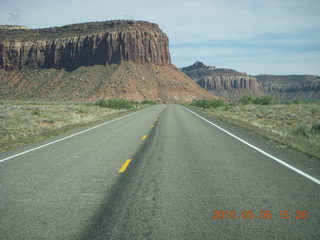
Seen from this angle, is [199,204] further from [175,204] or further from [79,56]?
[79,56]

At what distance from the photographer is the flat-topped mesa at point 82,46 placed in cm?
12119

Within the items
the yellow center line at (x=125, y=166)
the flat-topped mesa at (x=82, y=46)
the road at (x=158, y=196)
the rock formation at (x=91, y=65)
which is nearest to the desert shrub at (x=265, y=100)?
the rock formation at (x=91, y=65)

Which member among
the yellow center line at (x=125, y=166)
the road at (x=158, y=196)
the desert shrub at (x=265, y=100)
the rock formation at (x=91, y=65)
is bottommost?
the yellow center line at (x=125, y=166)

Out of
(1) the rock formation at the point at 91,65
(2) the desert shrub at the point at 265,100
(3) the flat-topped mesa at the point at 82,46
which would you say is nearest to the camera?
(2) the desert shrub at the point at 265,100

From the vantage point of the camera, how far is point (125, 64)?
390ft

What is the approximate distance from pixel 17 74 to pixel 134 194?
130 meters

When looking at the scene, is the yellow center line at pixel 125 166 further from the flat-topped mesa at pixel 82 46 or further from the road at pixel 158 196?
the flat-topped mesa at pixel 82 46

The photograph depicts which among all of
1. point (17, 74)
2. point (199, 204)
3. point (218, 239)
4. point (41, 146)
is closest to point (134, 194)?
point (199, 204)

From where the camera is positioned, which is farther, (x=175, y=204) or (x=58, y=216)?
(x=175, y=204)

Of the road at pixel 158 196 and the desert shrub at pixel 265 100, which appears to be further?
the desert shrub at pixel 265 100

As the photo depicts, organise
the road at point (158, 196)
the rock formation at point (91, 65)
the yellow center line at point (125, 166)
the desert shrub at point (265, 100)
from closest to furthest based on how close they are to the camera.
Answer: the road at point (158, 196)
the yellow center line at point (125, 166)
the desert shrub at point (265, 100)
the rock formation at point (91, 65)

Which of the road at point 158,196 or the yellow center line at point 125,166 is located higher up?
the road at point 158,196

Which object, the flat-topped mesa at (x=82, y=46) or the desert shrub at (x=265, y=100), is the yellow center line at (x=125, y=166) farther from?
the flat-topped mesa at (x=82, y=46)

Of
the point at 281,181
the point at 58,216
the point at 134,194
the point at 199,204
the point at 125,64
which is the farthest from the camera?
the point at 125,64
